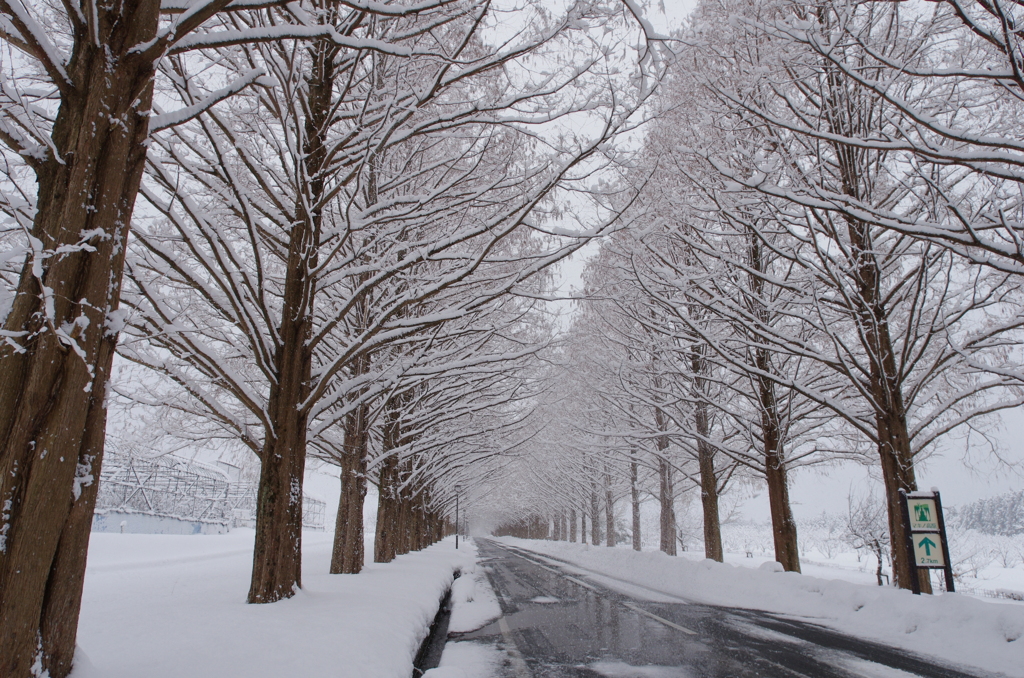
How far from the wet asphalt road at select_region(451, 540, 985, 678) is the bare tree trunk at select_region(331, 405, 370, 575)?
2.80m

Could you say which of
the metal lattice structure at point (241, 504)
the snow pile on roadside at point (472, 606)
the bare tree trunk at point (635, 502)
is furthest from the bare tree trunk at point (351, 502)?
the metal lattice structure at point (241, 504)

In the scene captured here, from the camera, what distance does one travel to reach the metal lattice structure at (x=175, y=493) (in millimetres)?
29344

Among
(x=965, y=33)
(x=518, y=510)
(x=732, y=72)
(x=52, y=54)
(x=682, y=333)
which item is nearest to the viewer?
(x=52, y=54)

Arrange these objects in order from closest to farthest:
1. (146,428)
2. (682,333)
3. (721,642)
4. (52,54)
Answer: (52,54) → (721,642) → (146,428) → (682,333)

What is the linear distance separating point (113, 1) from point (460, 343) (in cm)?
822

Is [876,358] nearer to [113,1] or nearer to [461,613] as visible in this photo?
[461,613]

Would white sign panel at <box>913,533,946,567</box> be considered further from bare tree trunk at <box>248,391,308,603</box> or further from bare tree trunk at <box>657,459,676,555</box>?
bare tree trunk at <box>657,459,676,555</box>

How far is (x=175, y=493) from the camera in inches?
1379

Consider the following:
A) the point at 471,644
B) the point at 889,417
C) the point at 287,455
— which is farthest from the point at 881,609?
the point at 287,455

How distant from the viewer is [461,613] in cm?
774

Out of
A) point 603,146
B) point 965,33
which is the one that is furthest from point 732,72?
point 603,146

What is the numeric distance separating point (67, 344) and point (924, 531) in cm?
909

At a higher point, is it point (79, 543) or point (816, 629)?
point (79, 543)

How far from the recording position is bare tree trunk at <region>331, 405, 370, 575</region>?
9.13 m
